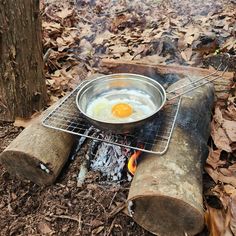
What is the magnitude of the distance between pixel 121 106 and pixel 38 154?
763mm

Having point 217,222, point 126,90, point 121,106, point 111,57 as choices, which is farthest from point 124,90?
point 111,57

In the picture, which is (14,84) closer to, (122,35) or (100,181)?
(100,181)

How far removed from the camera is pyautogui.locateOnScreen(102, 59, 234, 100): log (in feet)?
11.4

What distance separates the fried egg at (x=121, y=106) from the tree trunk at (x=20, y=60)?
2.78 ft

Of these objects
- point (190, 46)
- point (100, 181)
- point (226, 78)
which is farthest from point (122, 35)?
point (100, 181)

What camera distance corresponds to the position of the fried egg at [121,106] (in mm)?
2678

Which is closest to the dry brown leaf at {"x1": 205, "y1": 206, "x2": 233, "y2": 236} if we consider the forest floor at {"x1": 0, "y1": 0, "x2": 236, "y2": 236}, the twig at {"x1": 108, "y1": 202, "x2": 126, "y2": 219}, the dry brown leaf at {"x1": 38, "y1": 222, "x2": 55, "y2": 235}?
the forest floor at {"x1": 0, "y1": 0, "x2": 236, "y2": 236}

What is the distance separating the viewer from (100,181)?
2740 mm

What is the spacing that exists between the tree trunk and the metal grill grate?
1.89 ft

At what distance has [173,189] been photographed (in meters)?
2.12

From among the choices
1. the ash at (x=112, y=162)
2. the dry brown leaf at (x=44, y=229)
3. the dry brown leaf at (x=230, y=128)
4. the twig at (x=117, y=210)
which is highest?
the dry brown leaf at (x=230, y=128)

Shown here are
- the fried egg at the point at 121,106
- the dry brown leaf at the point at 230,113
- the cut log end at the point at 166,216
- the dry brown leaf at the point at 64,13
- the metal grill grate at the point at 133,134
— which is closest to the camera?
the cut log end at the point at 166,216

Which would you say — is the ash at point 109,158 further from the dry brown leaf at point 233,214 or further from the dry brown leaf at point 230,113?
the dry brown leaf at point 230,113

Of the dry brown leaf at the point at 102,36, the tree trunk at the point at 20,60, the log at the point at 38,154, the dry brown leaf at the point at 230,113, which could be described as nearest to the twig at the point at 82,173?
the log at the point at 38,154
